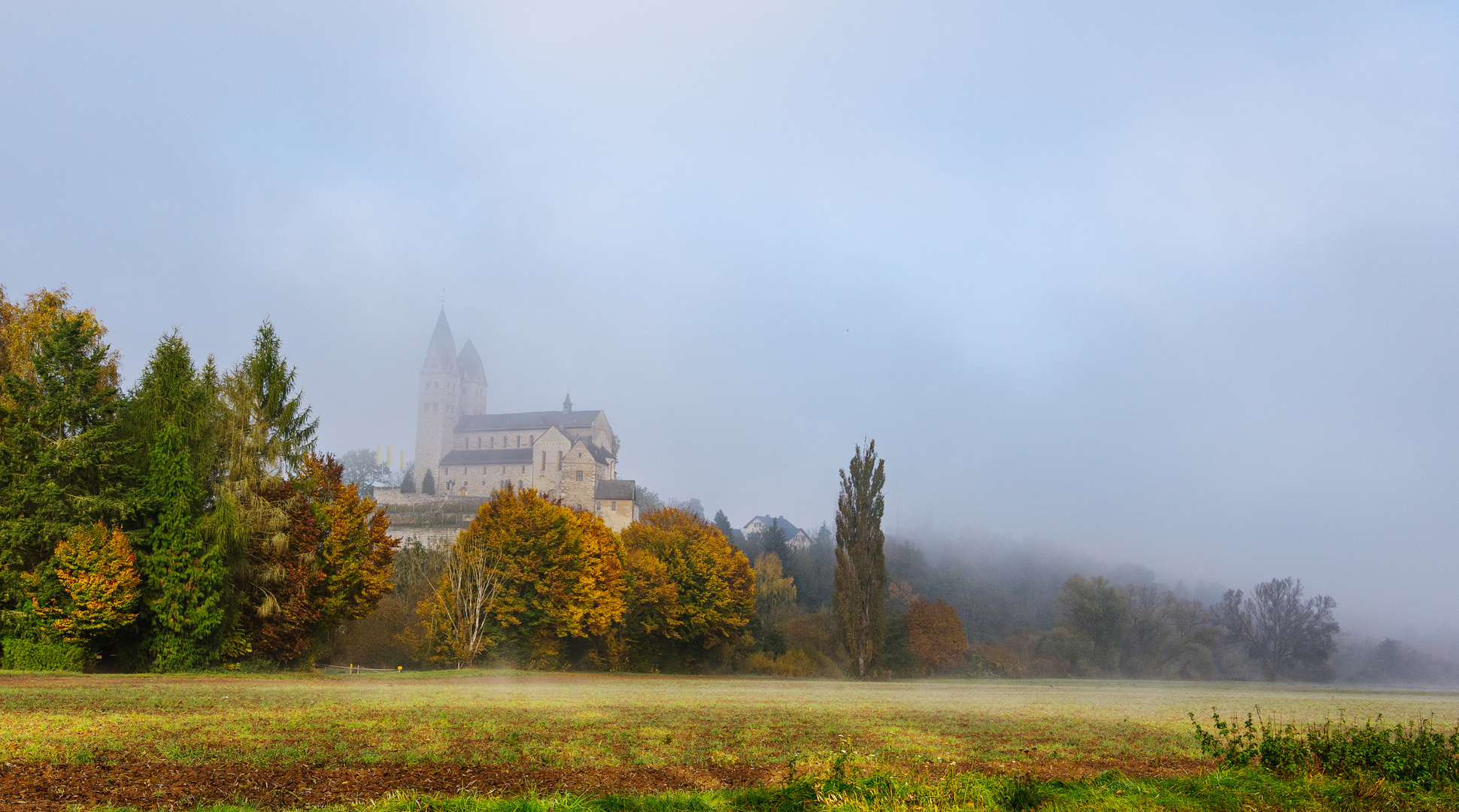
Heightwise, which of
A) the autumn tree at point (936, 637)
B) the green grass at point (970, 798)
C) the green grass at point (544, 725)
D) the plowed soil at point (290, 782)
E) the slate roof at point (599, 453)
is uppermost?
the slate roof at point (599, 453)

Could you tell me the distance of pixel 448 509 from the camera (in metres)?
93.9

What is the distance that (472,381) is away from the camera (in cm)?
15050

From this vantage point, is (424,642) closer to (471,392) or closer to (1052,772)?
(1052,772)

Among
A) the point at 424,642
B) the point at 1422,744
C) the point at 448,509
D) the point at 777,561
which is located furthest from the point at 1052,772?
the point at 448,509

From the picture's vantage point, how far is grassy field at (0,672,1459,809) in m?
8.36

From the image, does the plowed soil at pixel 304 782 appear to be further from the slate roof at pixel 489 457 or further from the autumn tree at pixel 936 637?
the slate roof at pixel 489 457

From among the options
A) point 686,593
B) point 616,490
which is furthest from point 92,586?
point 616,490

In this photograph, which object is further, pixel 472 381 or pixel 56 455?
pixel 472 381

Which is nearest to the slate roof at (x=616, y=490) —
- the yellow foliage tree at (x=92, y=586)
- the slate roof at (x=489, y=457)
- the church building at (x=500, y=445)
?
the church building at (x=500, y=445)

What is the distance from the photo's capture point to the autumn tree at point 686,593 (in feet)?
153

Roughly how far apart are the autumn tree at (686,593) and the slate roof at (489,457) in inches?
2816

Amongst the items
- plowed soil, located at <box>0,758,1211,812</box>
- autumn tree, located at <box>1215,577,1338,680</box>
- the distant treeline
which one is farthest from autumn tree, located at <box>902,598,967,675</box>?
plowed soil, located at <box>0,758,1211,812</box>

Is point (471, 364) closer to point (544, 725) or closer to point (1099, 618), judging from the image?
point (1099, 618)

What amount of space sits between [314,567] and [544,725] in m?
22.7
